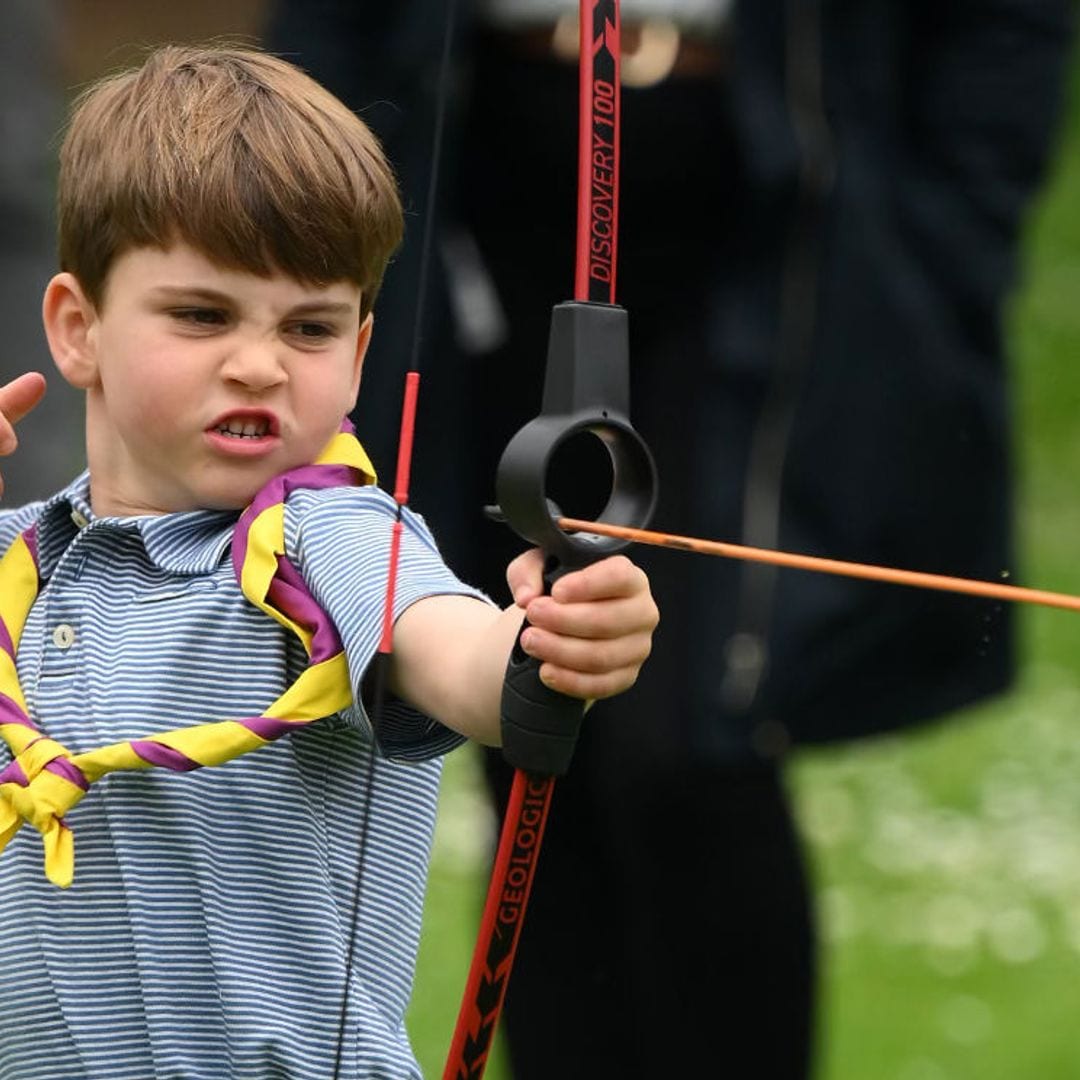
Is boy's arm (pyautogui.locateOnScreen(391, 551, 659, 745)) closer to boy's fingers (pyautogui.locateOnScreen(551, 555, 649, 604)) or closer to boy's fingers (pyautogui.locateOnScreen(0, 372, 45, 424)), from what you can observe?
boy's fingers (pyautogui.locateOnScreen(551, 555, 649, 604))

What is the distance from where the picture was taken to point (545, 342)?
8.57 ft

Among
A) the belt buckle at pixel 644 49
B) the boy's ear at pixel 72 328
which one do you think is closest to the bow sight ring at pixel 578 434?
the boy's ear at pixel 72 328

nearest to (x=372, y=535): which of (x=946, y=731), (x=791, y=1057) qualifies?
(x=791, y=1057)

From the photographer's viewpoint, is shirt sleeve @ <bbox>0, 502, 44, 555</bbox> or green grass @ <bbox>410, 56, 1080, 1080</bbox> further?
green grass @ <bbox>410, 56, 1080, 1080</bbox>

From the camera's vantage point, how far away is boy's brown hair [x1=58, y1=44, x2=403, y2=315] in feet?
5.35

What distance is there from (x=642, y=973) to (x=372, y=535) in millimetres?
1205

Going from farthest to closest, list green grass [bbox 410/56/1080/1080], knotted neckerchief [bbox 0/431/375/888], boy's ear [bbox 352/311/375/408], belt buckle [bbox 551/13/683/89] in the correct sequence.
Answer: green grass [bbox 410/56/1080/1080], belt buckle [bbox 551/13/683/89], boy's ear [bbox 352/311/375/408], knotted neckerchief [bbox 0/431/375/888]

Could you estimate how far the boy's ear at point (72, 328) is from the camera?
5.69 ft

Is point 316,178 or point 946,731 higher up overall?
point 316,178

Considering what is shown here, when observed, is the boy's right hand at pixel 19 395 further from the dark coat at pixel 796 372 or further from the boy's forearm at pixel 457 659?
the dark coat at pixel 796 372

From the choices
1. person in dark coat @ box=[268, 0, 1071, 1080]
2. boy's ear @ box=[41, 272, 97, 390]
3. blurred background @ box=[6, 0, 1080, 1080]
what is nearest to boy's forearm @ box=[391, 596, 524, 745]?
boy's ear @ box=[41, 272, 97, 390]

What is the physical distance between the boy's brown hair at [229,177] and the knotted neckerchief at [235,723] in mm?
139

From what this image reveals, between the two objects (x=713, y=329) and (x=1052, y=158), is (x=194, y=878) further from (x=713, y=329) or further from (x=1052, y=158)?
(x=1052, y=158)

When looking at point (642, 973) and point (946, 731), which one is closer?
point (642, 973)
